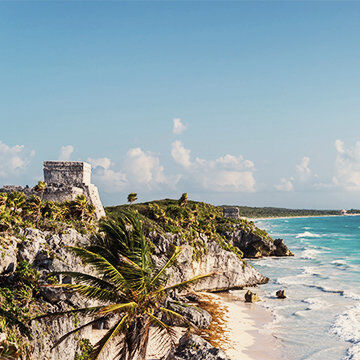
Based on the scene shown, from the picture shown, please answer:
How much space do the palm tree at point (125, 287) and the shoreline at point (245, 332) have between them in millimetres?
10729

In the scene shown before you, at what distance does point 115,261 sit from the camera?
13.3 m

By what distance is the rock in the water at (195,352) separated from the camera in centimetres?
1692

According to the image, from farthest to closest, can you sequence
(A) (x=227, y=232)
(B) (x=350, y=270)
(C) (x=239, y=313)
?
(A) (x=227, y=232) → (B) (x=350, y=270) → (C) (x=239, y=313)

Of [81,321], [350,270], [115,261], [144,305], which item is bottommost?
[350,270]

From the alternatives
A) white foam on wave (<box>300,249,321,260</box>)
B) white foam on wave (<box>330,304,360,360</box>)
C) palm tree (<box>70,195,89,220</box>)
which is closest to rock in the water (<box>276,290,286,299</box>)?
white foam on wave (<box>330,304,360,360</box>)

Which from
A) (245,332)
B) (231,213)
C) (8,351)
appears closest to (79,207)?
(8,351)

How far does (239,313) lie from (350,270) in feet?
94.1

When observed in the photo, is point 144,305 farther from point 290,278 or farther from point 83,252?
point 290,278

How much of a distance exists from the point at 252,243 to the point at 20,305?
169ft

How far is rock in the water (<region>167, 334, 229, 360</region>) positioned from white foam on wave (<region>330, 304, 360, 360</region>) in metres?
9.92

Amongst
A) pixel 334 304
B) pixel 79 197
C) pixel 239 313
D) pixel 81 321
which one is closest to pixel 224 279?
pixel 239 313

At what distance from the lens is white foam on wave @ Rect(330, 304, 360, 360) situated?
22139 mm

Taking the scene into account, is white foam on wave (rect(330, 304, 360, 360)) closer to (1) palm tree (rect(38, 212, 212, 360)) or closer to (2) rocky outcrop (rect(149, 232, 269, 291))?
(2) rocky outcrop (rect(149, 232, 269, 291))

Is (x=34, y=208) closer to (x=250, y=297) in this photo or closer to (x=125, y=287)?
(x=125, y=287)
